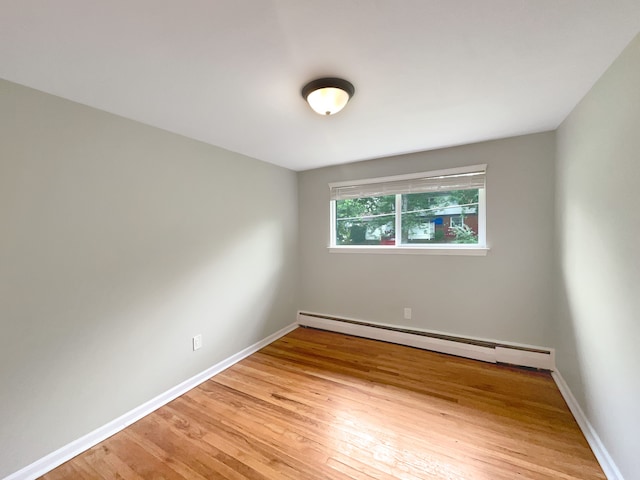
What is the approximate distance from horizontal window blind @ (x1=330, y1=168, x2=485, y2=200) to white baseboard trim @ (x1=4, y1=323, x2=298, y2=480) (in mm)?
2267

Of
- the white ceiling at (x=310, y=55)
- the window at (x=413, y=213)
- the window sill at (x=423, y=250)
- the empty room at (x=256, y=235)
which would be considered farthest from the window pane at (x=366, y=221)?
the white ceiling at (x=310, y=55)

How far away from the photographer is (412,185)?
2949 mm

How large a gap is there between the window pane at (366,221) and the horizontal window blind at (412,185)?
128 millimetres

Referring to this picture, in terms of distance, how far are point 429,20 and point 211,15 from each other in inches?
34.7

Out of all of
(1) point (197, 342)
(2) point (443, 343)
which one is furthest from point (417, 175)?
(1) point (197, 342)

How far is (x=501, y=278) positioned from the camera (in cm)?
258

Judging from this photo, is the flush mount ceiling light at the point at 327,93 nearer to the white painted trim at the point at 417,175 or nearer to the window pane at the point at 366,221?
the white painted trim at the point at 417,175

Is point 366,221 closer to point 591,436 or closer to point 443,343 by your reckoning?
point 443,343

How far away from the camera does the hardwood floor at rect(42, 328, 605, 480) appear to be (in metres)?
1.48

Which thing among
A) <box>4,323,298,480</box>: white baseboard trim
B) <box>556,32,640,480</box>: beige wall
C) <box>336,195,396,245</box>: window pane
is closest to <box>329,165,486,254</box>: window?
<box>336,195,396,245</box>: window pane

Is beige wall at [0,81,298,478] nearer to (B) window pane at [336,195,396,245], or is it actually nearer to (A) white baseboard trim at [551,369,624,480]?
(B) window pane at [336,195,396,245]

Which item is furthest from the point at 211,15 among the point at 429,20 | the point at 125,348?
the point at 125,348

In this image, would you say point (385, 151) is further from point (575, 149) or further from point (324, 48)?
point (324, 48)

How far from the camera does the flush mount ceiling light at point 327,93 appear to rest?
1.47 m
